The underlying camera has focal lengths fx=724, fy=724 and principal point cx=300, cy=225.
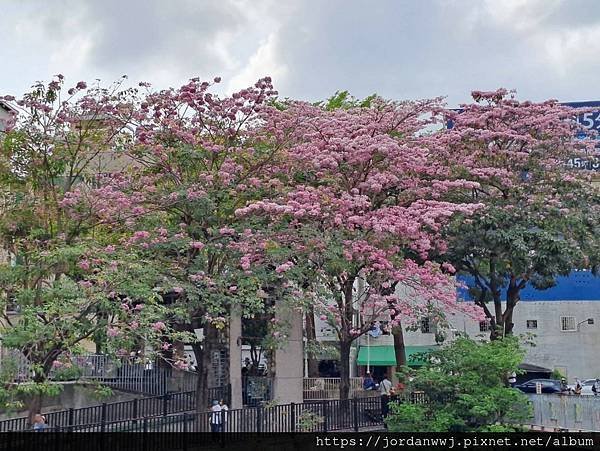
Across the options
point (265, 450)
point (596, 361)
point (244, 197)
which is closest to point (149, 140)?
point (244, 197)

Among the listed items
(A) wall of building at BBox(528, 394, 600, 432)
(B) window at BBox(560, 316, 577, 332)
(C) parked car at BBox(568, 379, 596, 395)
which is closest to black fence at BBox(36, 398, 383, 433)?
(A) wall of building at BBox(528, 394, 600, 432)

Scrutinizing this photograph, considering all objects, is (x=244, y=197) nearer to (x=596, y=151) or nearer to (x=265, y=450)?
(x=265, y=450)

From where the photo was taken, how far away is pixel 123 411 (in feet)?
58.4

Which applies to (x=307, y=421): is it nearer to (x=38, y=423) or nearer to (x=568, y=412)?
(x=38, y=423)

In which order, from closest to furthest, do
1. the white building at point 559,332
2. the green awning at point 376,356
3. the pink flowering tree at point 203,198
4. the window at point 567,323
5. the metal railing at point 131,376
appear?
the pink flowering tree at point 203,198
the metal railing at point 131,376
the white building at point 559,332
the window at point 567,323
the green awning at point 376,356

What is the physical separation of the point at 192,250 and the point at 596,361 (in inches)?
1125

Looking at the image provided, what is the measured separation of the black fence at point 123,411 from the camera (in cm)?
1600

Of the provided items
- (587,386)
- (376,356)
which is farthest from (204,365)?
(587,386)

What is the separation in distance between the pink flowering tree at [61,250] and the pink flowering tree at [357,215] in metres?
3.83

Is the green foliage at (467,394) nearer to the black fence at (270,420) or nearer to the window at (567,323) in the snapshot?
the black fence at (270,420)

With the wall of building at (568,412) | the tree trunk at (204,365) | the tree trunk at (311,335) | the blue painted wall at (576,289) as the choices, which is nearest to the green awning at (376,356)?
the tree trunk at (311,335)

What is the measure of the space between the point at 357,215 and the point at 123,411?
7721 millimetres

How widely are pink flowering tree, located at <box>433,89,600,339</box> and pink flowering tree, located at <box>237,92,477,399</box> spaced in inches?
34.6

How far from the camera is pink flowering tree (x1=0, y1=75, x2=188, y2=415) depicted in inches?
559
